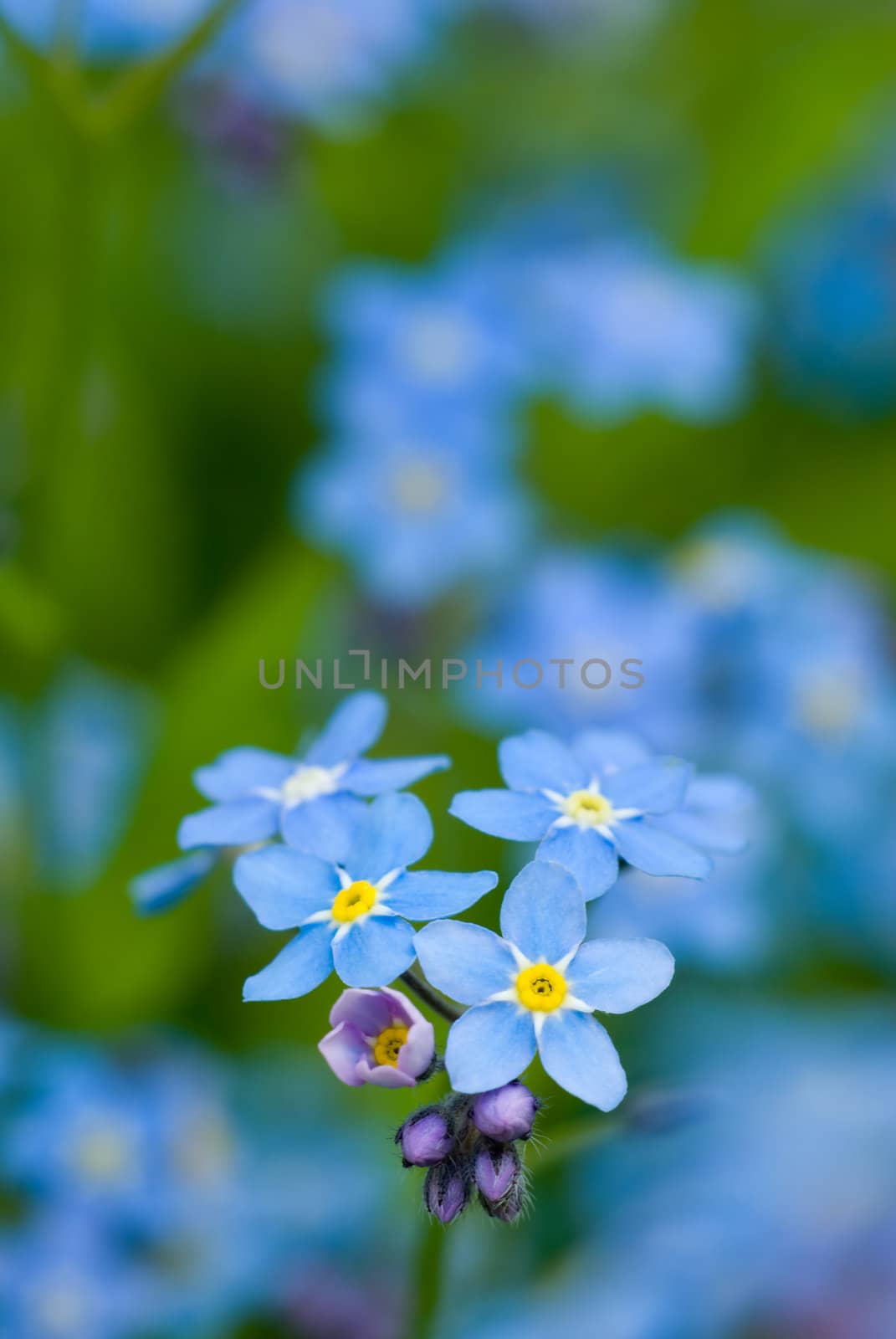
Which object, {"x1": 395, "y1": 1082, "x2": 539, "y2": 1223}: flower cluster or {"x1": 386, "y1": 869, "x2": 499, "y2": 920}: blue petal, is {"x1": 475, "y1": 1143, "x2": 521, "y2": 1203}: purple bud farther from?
{"x1": 386, "y1": 869, "x2": 499, "y2": 920}: blue petal

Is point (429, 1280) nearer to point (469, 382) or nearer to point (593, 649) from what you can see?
point (593, 649)

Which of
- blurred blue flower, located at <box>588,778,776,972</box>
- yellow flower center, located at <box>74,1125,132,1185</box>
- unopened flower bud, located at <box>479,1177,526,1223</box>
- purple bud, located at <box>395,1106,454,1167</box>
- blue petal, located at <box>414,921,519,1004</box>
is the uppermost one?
blue petal, located at <box>414,921,519,1004</box>

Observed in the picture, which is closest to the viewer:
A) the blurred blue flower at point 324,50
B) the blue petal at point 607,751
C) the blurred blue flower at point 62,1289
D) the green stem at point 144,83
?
the blue petal at point 607,751

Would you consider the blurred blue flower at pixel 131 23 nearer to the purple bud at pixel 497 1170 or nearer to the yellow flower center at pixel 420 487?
the yellow flower center at pixel 420 487


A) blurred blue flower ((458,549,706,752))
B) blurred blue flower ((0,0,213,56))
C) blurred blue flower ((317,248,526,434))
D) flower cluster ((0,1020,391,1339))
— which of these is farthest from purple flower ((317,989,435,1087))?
blurred blue flower ((0,0,213,56))

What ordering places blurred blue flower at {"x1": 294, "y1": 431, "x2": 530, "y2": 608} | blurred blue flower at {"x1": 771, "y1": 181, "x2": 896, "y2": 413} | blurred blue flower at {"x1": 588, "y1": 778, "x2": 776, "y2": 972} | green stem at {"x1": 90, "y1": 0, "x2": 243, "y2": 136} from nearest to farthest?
green stem at {"x1": 90, "y1": 0, "x2": 243, "y2": 136} → blurred blue flower at {"x1": 588, "y1": 778, "x2": 776, "y2": 972} → blurred blue flower at {"x1": 294, "y1": 431, "x2": 530, "y2": 608} → blurred blue flower at {"x1": 771, "y1": 181, "x2": 896, "y2": 413}

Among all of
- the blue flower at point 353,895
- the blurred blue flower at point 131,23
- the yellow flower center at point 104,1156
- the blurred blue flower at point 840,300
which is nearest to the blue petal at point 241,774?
the blue flower at point 353,895
